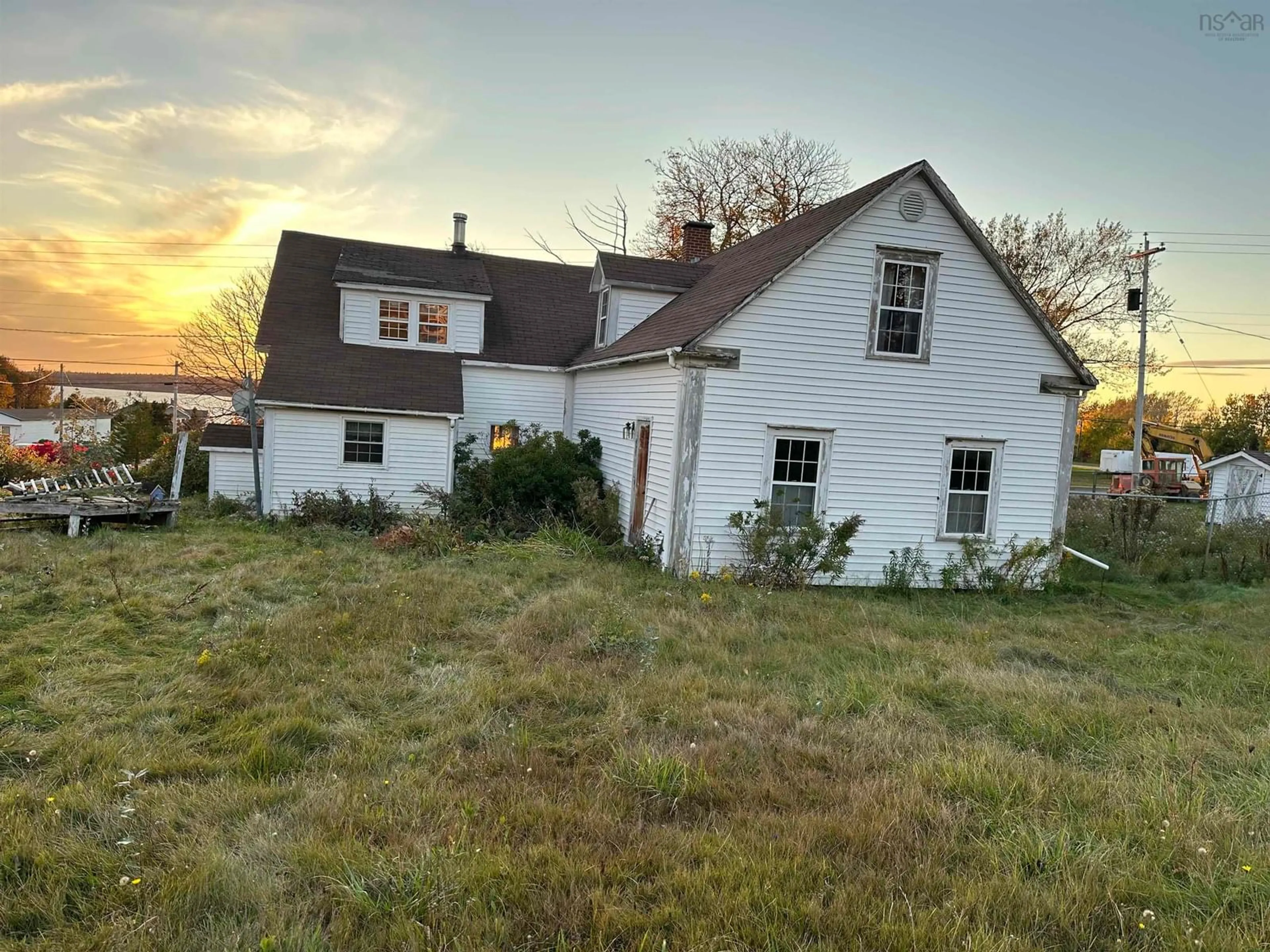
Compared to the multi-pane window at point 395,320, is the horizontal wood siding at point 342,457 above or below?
below

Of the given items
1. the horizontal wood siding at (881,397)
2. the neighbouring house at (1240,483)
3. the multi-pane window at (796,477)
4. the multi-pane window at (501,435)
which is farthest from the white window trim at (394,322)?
the neighbouring house at (1240,483)

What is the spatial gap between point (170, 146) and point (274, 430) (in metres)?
6.20

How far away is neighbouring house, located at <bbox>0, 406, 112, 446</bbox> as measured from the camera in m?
28.2

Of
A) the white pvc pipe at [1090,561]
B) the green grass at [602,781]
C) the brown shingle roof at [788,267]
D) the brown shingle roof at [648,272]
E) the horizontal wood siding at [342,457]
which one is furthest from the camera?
the brown shingle roof at [648,272]

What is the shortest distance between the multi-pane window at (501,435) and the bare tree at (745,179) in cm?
1941

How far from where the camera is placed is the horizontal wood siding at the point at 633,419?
12.0 meters

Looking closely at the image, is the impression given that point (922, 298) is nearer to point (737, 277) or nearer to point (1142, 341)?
point (737, 277)

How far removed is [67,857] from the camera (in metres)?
3.49

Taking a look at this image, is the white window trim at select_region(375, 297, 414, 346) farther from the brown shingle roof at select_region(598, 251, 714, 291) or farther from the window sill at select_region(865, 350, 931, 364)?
the window sill at select_region(865, 350, 931, 364)

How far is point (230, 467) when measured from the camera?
16.7 meters

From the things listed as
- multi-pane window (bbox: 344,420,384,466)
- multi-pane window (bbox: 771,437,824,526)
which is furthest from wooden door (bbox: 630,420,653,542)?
multi-pane window (bbox: 344,420,384,466)

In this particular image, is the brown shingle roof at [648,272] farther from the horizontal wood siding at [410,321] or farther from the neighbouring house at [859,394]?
the horizontal wood siding at [410,321]

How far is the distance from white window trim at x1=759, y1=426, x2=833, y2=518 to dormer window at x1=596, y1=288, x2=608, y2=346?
22.8 ft

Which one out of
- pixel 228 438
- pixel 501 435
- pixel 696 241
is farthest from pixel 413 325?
pixel 696 241
